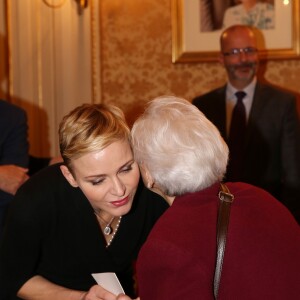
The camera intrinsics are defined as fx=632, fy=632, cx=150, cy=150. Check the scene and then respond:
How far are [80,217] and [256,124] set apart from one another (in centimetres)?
168

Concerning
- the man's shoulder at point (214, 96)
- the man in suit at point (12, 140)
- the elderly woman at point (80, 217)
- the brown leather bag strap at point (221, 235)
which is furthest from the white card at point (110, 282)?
the man's shoulder at point (214, 96)

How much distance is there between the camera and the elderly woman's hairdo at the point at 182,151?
185 centimetres

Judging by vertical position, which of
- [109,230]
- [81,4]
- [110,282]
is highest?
[81,4]

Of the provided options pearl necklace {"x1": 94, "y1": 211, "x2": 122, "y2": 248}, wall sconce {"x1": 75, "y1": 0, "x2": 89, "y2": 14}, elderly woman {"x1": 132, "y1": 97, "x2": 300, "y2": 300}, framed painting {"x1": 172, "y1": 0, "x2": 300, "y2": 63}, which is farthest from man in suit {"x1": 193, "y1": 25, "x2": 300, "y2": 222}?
elderly woman {"x1": 132, "y1": 97, "x2": 300, "y2": 300}

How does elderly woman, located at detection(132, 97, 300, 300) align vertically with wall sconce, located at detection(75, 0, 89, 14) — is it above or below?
below

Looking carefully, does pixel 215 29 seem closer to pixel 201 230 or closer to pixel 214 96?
pixel 214 96

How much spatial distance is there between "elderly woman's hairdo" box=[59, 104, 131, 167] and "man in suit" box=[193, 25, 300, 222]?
1.74m

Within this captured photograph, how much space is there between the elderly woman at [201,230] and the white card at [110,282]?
439mm

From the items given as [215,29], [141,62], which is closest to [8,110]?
[141,62]

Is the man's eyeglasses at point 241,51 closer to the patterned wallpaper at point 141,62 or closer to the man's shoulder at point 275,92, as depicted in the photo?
the man's shoulder at point 275,92

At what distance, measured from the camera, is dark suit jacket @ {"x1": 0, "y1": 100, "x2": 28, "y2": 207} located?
3.30 meters

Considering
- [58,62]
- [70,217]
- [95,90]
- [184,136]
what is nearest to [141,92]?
[95,90]

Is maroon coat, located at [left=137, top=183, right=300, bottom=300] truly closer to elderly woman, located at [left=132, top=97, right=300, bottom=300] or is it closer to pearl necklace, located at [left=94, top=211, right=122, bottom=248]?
elderly woman, located at [left=132, top=97, right=300, bottom=300]

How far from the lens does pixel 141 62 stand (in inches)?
212
